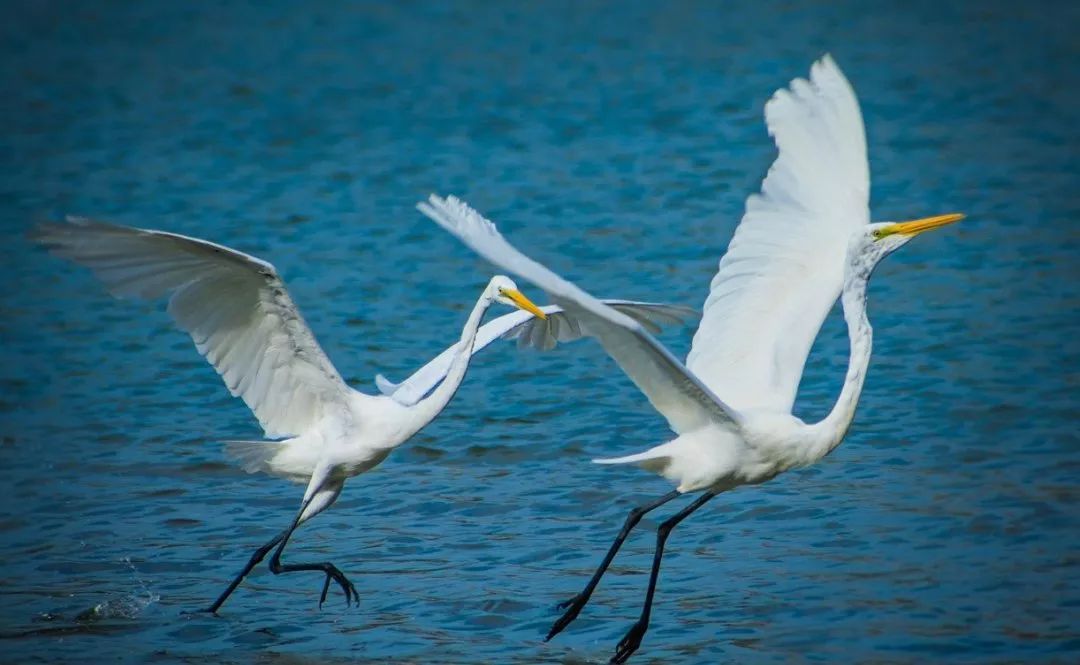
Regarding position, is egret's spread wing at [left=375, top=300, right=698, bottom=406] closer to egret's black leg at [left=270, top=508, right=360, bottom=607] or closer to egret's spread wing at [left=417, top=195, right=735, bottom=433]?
egret's black leg at [left=270, top=508, right=360, bottom=607]

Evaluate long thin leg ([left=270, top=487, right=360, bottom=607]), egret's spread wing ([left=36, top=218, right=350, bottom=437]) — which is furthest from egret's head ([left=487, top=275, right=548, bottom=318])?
long thin leg ([left=270, top=487, right=360, bottom=607])

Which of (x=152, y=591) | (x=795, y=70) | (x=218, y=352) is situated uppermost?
(x=795, y=70)

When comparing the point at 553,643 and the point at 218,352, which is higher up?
the point at 218,352

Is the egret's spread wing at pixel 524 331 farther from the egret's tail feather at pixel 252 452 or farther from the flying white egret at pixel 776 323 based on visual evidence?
the egret's tail feather at pixel 252 452

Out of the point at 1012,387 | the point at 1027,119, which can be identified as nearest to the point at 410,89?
the point at 1027,119

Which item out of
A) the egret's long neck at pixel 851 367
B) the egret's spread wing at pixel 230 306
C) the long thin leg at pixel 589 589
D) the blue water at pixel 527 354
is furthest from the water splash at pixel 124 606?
the egret's long neck at pixel 851 367

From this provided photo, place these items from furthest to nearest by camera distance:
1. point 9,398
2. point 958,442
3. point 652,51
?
point 652,51
point 9,398
point 958,442

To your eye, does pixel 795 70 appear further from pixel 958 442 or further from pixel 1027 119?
pixel 958 442

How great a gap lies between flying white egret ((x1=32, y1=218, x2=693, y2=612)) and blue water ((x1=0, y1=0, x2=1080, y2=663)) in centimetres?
73

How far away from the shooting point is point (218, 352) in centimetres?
873

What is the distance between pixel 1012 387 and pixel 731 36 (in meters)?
14.8

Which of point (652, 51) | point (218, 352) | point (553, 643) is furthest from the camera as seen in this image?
point (652, 51)

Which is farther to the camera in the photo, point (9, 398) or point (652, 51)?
point (652, 51)

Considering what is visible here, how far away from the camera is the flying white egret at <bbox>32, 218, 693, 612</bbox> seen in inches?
314
